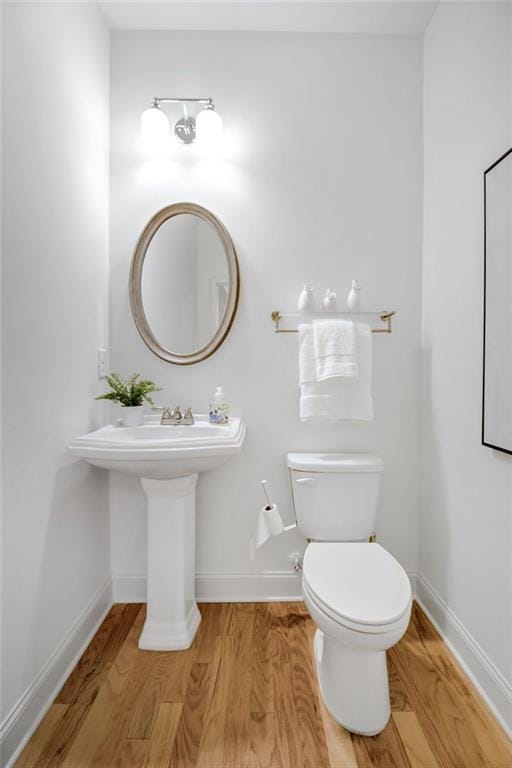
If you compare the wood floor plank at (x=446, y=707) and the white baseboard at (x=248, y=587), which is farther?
the white baseboard at (x=248, y=587)

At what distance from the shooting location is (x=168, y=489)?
166 cm

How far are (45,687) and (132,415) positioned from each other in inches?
37.6

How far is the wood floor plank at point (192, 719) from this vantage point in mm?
1201

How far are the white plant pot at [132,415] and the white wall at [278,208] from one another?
0.69 ft

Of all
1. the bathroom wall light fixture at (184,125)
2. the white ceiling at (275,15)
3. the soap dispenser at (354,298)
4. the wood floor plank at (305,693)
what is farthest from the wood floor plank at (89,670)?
the white ceiling at (275,15)

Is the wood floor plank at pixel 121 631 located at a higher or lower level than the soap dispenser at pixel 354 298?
lower

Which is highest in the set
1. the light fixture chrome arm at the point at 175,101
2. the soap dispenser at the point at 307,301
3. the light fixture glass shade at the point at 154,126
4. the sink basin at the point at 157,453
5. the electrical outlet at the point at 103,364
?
the light fixture chrome arm at the point at 175,101

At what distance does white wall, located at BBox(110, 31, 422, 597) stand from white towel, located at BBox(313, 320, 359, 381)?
8.0 inches

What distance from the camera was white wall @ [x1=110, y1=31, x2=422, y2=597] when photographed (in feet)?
6.38

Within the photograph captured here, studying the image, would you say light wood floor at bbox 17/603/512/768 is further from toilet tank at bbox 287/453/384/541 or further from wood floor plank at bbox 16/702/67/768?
toilet tank at bbox 287/453/384/541

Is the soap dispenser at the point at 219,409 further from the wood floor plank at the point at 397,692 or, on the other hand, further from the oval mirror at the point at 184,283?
the wood floor plank at the point at 397,692

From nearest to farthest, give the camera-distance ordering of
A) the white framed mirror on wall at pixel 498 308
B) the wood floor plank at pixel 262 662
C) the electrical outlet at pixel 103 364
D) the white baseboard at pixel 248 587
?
the white framed mirror on wall at pixel 498 308, the wood floor plank at pixel 262 662, the electrical outlet at pixel 103 364, the white baseboard at pixel 248 587

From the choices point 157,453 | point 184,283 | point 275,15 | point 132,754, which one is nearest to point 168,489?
point 157,453

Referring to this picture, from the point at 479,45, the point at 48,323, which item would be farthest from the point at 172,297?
Answer: the point at 479,45
